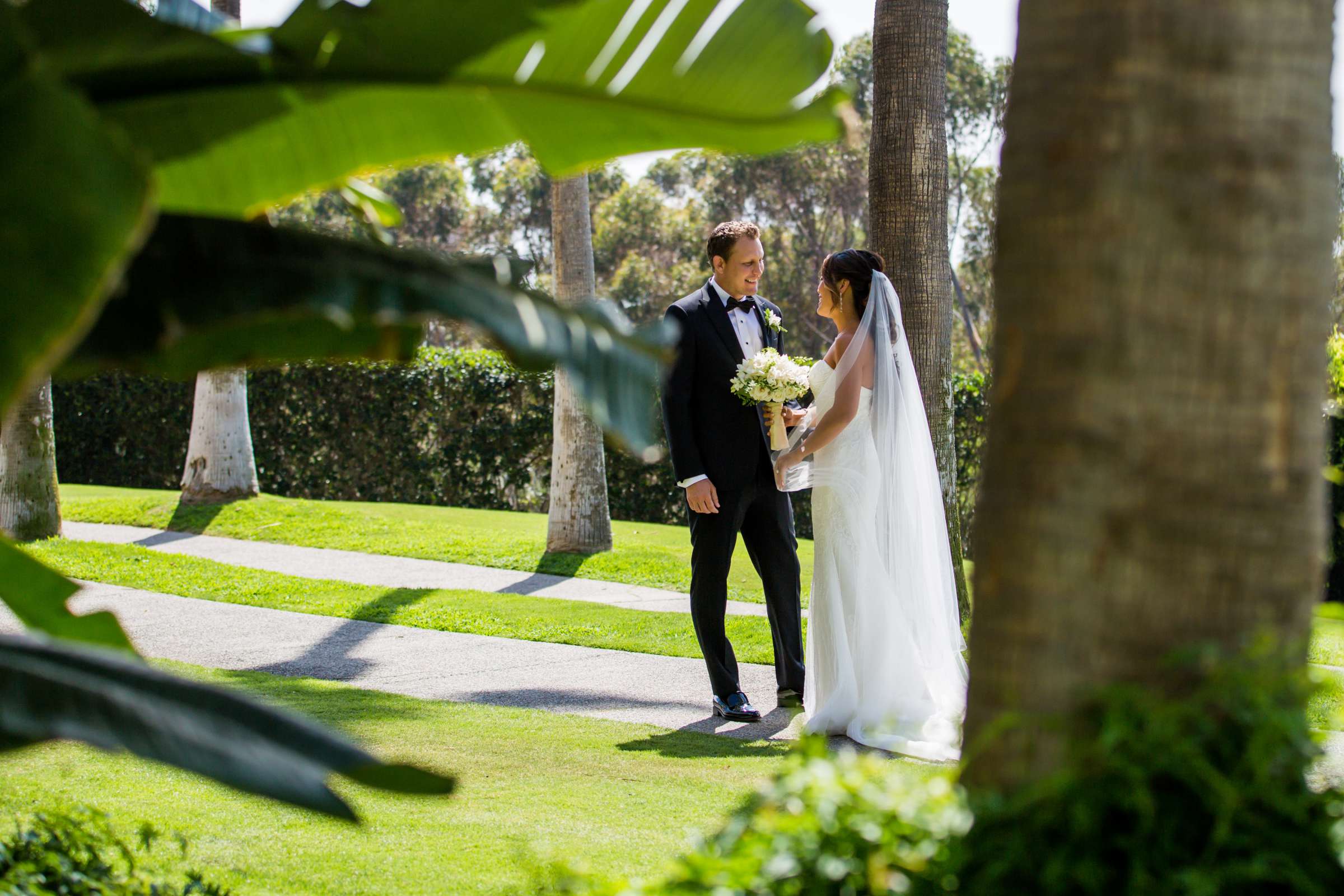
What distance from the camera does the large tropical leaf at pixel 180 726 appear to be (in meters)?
1.49

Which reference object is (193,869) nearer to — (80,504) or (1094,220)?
(1094,220)

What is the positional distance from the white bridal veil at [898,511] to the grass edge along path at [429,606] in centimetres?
168

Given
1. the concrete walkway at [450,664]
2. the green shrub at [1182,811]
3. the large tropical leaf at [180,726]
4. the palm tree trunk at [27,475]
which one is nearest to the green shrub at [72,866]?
the large tropical leaf at [180,726]

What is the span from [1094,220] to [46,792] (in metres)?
4.37

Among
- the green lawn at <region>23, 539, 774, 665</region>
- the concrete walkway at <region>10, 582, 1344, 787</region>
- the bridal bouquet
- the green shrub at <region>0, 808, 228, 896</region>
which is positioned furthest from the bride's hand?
the green shrub at <region>0, 808, 228, 896</region>

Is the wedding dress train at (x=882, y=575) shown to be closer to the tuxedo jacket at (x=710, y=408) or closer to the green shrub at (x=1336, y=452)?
the tuxedo jacket at (x=710, y=408)

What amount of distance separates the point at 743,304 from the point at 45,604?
511cm

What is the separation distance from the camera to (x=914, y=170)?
8.63 meters

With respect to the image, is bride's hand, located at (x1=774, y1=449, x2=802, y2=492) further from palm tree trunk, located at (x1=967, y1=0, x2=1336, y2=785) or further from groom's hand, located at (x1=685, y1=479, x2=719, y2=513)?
palm tree trunk, located at (x1=967, y1=0, x2=1336, y2=785)

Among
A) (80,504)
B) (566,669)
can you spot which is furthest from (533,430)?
(566,669)

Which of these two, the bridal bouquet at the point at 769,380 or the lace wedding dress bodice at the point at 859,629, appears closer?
the lace wedding dress bodice at the point at 859,629

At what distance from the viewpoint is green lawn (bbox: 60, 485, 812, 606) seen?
38.3 ft

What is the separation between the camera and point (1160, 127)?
1.74 meters

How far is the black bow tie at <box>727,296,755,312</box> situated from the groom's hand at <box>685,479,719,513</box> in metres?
1.09
